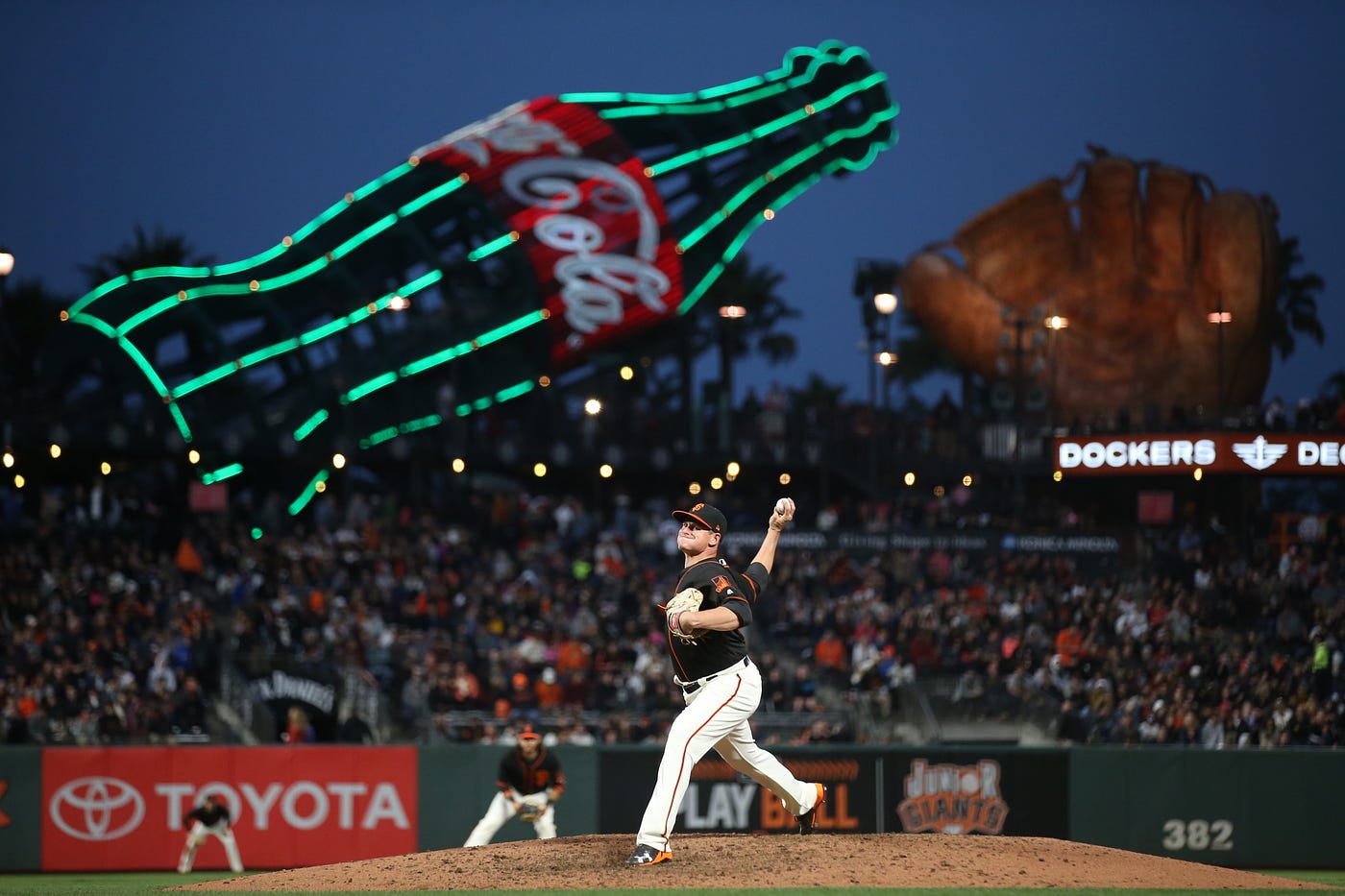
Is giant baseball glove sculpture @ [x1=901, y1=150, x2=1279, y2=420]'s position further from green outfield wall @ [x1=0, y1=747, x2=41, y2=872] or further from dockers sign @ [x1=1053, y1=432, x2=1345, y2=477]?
green outfield wall @ [x1=0, y1=747, x2=41, y2=872]

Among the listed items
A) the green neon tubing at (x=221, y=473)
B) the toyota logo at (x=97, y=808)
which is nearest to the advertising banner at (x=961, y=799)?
the toyota logo at (x=97, y=808)

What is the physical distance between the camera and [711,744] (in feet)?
32.5

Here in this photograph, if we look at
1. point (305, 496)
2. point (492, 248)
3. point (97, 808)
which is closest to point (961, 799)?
point (97, 808)

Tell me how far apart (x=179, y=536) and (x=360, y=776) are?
41.7 feet

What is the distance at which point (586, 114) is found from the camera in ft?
114

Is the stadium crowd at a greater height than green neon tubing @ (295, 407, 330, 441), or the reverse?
green neon tubing @ (295, 407, 330, 441)

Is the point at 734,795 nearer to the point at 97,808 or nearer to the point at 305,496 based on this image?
the point at 97,808

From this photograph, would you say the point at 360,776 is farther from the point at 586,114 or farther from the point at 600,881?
the point at 586,114

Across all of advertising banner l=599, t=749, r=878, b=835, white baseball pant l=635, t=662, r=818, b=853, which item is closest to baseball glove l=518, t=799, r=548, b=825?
advertising banner l=599, t=749, r=878, b=835

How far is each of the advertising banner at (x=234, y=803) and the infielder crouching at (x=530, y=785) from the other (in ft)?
16.1

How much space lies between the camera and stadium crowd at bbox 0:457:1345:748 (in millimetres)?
23500

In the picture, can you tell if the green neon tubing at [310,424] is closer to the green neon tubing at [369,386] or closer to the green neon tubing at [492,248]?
the green neon tubing at [369,386]

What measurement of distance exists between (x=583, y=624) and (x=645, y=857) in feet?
59.7

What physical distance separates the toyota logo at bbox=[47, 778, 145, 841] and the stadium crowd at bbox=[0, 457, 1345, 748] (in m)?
2.58
